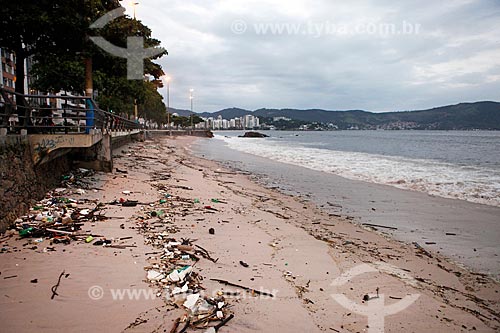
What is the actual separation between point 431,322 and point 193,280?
2.98 m

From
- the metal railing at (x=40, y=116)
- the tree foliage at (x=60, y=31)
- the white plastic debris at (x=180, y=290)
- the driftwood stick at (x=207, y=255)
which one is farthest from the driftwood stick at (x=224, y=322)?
the tree foliage at (x=60, y=31)

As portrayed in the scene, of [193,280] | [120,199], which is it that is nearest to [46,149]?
[120,199]

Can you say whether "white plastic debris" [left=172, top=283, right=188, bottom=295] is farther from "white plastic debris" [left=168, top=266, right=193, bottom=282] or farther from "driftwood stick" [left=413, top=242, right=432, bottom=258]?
"driftwood stick" [left=413, top=242, right=432, bottom=258]

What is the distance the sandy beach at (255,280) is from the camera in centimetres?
344

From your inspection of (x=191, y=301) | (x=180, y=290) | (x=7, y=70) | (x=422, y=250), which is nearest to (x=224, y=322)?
(x=191, y=301)

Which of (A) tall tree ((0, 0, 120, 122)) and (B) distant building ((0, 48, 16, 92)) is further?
(B) distant building ((0, 48, 16, 92))

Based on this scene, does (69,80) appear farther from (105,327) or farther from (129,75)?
(105,327)

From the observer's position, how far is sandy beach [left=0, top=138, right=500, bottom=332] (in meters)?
3.44

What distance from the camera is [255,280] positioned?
14.3ft

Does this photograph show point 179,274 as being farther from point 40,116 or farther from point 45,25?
point 45,25

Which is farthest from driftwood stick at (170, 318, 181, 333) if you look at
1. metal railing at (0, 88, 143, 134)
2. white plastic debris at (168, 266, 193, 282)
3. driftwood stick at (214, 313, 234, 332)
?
metal railing at (0, 88, 143, 134)

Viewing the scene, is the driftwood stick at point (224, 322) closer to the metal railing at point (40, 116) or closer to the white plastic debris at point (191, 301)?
the white plastic debris at point (191, 301)

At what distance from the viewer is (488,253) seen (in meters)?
6.17

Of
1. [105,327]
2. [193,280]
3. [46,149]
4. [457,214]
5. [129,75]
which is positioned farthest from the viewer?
[129,75]
